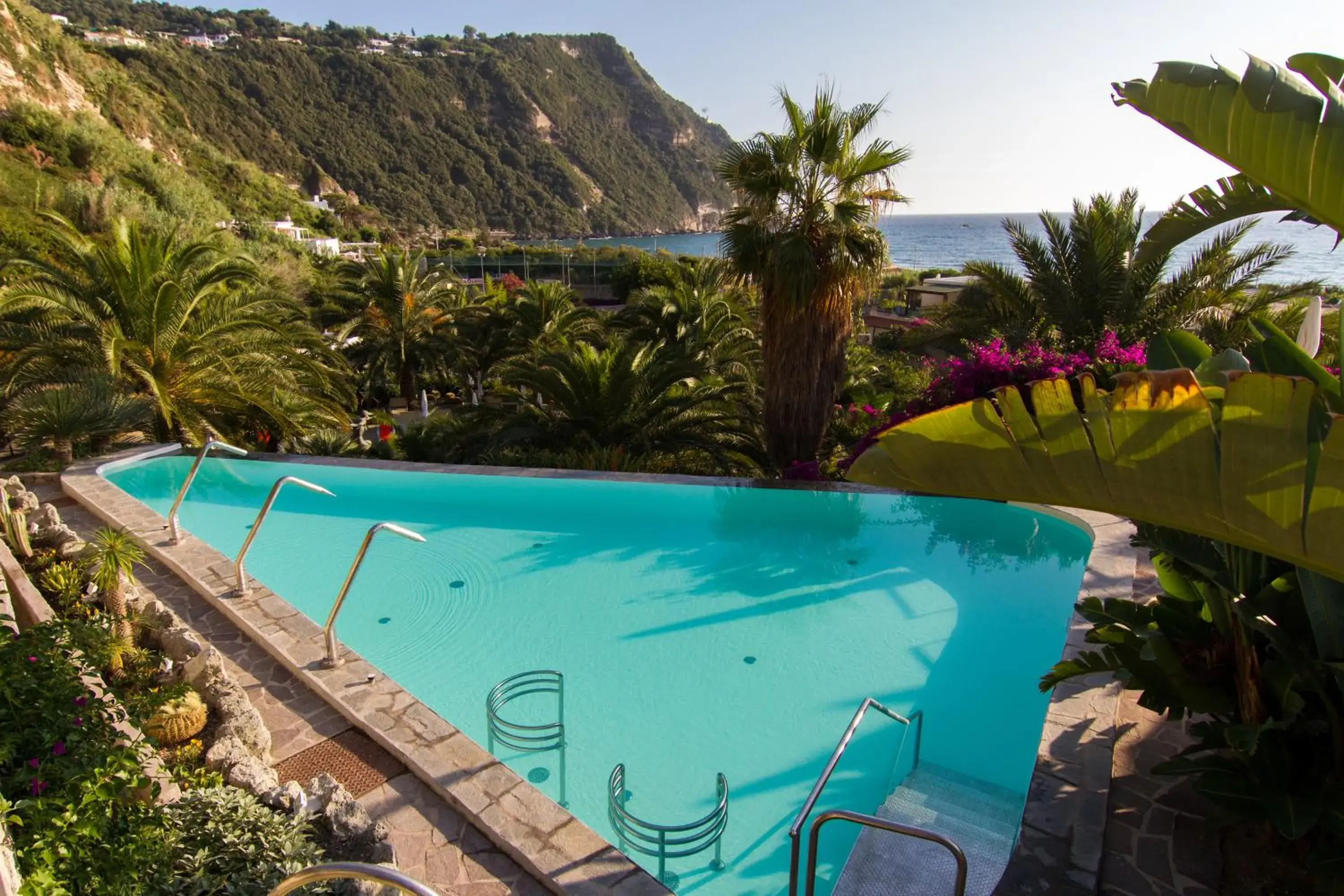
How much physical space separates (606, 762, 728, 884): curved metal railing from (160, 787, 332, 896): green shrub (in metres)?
1.59

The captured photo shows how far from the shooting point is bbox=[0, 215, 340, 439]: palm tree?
10.6 m

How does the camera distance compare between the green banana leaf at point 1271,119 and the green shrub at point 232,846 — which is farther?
the green shrub at point 232,846

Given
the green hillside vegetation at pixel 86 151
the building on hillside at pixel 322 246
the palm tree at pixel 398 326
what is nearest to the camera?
the palm tree at pixel 398 326

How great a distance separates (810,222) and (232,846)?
906 cm

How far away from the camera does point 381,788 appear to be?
14.2 ft

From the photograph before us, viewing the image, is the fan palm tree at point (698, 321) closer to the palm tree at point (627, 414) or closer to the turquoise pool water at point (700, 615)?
the palm tree at point (627, 414)

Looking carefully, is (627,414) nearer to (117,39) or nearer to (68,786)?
(68,786)

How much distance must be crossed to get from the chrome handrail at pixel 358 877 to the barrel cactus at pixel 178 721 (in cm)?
276

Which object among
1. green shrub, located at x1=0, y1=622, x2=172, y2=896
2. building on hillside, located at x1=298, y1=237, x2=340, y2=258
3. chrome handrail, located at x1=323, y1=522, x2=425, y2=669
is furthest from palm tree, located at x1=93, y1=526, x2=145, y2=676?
building on hillside, located at x1=298, y1=237, x2=340, y2=258

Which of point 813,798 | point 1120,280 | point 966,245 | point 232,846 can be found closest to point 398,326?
point 1120,280

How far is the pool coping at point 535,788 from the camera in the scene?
355 centimetres

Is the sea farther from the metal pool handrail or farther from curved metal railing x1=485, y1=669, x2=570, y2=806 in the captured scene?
the metal pool handrail

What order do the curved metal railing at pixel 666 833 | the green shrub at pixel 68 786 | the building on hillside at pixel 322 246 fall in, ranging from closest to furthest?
the green shrub at pixel 68 786 → the curved metal railing at pixel 666 833 → the building on hillside at pixel 322 246

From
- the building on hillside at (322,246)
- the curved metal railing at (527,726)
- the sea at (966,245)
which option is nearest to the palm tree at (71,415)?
the curved metal railing at (527,726)
